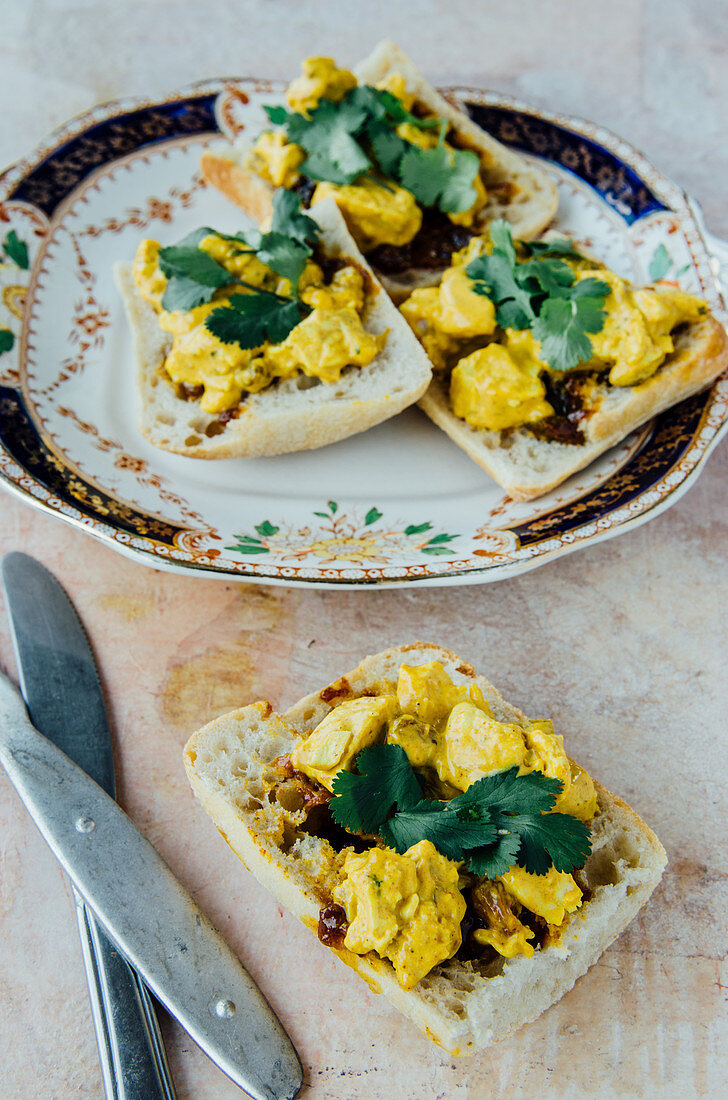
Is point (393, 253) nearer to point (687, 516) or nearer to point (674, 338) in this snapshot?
point (674, 338)

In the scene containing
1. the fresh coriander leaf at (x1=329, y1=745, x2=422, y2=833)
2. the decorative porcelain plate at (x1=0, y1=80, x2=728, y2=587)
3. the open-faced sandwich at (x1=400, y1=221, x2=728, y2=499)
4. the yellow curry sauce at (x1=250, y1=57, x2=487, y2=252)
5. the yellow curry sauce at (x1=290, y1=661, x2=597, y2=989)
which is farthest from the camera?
the yellow curry sauce at (x1=250, y1=57, x2=487, y2=252)

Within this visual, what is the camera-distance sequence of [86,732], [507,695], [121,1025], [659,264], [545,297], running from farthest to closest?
[659,264]
[545,297]
[507,695]
[86,732]
[121,1025]

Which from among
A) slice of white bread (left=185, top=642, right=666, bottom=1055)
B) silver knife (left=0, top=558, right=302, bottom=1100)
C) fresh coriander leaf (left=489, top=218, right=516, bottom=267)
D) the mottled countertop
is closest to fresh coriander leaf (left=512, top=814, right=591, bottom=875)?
slice of white bread (left=185, top=642, right=666, bottom=1055)

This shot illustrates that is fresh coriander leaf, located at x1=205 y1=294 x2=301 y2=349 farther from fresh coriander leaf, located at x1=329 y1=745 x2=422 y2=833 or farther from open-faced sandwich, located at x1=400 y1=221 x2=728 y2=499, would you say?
fresh coriander leaf, located at x1=329 y1=745 x2=422 y2=833

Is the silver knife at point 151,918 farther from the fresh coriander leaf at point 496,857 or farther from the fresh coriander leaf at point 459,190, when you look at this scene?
the fresh coriander leaf at point 459,190

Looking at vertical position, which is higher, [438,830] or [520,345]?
[520,345]

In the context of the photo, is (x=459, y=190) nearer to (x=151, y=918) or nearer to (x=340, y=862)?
(x=340, y=862)

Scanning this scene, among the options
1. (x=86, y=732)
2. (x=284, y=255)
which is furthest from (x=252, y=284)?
(x=86, y=732)
